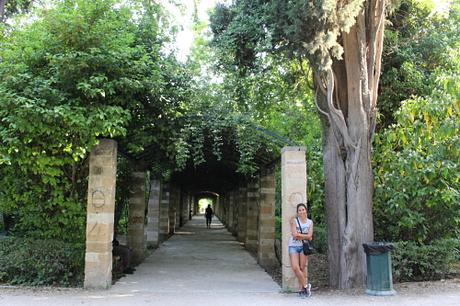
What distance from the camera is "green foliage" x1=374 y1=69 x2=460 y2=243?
27.1 feet

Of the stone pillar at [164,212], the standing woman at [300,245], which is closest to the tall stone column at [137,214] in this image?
the standing woman at [300,245]

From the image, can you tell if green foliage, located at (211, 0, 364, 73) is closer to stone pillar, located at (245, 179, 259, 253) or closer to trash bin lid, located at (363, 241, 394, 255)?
trash bin lid, located at (363, 241, 394, 255)

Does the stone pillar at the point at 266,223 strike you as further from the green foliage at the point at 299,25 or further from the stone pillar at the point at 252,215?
the green foliage at the point at 299,25

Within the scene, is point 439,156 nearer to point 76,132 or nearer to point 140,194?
point 76,132

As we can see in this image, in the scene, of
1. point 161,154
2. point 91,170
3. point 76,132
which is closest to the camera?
point 76,132

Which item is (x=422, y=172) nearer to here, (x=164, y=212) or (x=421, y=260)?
(x=421, y=260)

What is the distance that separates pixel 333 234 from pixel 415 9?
22.1 feet

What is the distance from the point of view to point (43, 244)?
8.57 meters

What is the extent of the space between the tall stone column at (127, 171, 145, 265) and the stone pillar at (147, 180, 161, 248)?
376 centimetres

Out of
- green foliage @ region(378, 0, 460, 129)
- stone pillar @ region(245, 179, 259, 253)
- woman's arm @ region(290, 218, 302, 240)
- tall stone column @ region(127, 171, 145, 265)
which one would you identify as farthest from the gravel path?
stone pillar @ region(245, 179, 259, 253)

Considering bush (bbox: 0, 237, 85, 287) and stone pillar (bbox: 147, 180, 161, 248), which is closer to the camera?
bush (bbox: 0, 237, 85, 287)

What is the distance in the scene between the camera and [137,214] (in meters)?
12.7

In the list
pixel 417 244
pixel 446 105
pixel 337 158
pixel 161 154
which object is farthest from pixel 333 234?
pixel 161 154

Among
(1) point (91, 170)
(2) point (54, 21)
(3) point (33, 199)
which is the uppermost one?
(2) point (54, 21)
